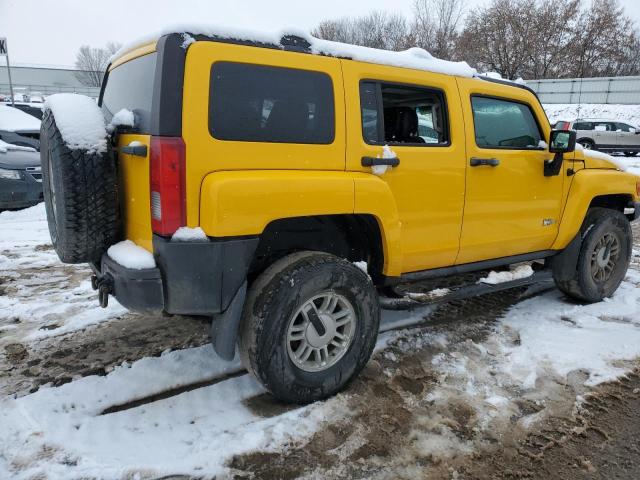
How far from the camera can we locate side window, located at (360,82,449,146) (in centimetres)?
307

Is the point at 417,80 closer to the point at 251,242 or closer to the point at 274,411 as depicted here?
the point at 251,242

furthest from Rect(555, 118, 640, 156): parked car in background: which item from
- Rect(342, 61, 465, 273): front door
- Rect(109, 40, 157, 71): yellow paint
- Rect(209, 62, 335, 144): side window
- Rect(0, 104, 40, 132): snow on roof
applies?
Rect(109, 40, 157, 71): yellow paint

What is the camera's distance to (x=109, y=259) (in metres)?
2.72

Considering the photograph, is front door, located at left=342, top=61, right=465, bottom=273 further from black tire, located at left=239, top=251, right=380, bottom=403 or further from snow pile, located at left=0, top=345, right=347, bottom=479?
snow pile, located at left=0, top=345, right=347, bottom=479

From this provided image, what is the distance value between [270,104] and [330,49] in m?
0.57

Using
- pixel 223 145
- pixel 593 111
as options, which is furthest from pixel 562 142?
pixel 593 111

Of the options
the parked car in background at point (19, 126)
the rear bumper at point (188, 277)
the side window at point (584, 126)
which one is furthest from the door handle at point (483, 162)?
the side window at point (584, 126)

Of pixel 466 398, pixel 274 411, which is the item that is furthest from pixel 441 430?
pixel 274 411

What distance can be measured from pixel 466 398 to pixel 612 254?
2.75m

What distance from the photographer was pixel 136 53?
285 cm

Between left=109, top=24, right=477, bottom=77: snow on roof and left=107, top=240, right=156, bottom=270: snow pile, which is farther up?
left=109, top=24, right=477, bottom=77: snow on roof

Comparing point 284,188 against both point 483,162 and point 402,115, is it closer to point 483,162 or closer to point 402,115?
point 402,115

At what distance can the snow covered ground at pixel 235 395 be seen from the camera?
243 cm

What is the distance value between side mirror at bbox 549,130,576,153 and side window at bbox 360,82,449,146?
1.14m
